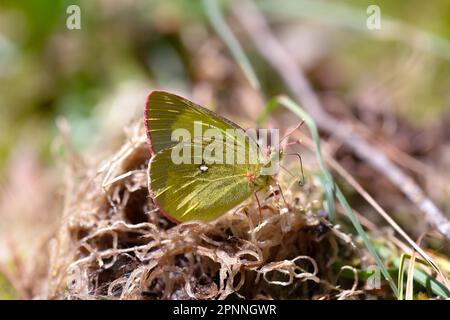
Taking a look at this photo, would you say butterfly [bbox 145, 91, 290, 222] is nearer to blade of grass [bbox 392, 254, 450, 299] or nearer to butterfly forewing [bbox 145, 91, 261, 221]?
butterfly forewing [bbox 145, 91, 261, 221]

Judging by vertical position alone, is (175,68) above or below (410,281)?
above

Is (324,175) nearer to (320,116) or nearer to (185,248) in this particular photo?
(185,248)

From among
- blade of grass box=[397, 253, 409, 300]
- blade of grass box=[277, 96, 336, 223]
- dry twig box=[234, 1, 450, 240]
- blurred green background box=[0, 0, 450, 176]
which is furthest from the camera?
blurred green background box=[0, 0, 450, 176]

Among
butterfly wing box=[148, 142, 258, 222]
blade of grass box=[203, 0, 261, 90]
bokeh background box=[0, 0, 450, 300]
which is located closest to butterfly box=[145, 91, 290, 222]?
butterfly wing box=[148, 142, 258, 222]

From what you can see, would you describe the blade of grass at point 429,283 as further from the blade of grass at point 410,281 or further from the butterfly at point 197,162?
the butterfly at point 197,162

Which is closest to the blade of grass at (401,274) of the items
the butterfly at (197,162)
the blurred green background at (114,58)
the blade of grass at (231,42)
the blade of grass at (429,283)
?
the blade of grass at (429,283)

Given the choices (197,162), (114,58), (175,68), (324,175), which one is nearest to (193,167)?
(197,162)
